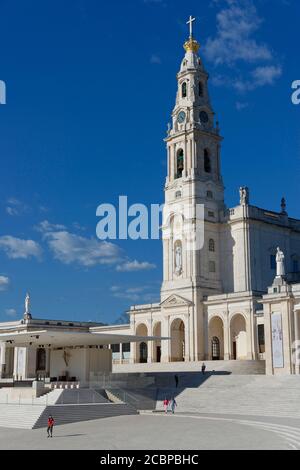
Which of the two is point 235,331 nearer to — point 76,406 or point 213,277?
point 213,277

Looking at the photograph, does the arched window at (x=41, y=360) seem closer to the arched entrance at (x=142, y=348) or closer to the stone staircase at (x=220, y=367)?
the arched entrance at (x=142, y=348)

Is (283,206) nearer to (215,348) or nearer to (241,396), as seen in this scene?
(215,348)

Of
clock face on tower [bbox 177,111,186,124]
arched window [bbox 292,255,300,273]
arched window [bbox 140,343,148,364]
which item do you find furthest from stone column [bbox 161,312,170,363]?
clock face on tower [bbox 177,111,186,124]

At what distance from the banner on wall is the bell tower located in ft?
45.3

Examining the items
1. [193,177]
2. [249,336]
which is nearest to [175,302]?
[249,336]

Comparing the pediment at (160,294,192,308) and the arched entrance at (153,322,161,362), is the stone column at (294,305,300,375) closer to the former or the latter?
the pediment at (160,294,192,308)

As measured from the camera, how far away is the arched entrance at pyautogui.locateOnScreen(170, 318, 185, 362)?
6750 centimetres

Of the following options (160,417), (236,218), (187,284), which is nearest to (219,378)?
(160,417)

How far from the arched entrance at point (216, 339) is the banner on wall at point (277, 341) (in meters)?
13.1

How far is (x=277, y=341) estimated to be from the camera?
5281 cm

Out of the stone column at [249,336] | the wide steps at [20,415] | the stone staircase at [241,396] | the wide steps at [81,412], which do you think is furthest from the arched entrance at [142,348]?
the wide steps at [20,415]
